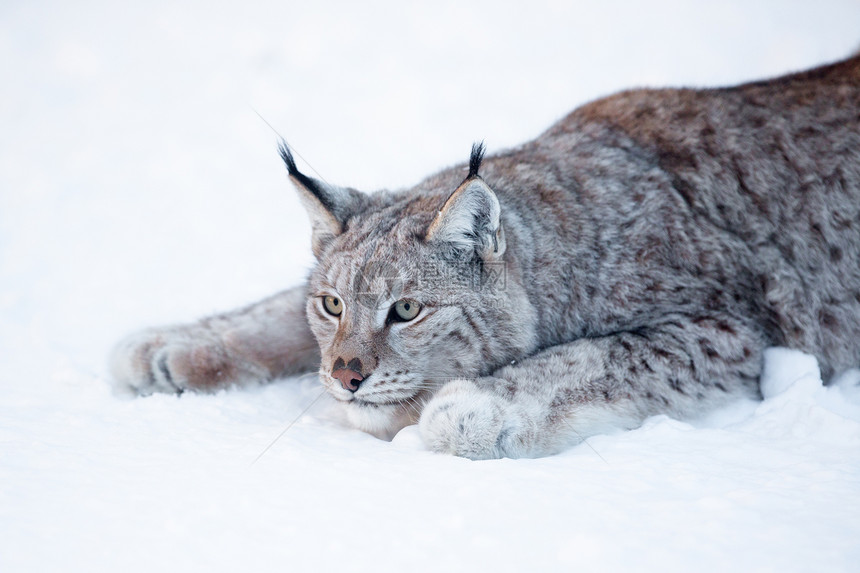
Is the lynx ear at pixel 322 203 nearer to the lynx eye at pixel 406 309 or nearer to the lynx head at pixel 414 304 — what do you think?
the lynx head at pixel 414 304

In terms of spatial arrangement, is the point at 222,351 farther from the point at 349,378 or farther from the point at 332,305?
the point at 349,378

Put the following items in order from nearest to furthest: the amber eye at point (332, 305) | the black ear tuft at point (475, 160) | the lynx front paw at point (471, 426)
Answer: the lynx front paw at point (471, 426) → the black ear tuft at point (475, 160) → the amber eye at point (332, 305)

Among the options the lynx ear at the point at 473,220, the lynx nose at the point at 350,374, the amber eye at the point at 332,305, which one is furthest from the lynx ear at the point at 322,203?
the lynx nose at the point at 350,374

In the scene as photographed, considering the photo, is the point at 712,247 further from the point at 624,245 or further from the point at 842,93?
the point at 842,93

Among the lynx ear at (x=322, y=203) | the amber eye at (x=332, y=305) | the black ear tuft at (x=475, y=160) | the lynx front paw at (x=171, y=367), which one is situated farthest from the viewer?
the lynx front paw at (x=171, y=367)

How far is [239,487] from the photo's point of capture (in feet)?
7.86

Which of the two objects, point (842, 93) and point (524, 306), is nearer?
point (524, 306)

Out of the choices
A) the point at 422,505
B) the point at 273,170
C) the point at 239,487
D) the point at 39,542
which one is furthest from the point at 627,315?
the point at 273,170

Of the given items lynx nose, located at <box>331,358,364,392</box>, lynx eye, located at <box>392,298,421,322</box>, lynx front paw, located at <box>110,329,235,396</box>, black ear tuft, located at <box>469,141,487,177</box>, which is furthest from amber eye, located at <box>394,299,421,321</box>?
lynx front paw, located at <box>110,329,235,396</box>

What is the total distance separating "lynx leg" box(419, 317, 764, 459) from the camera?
2.81m

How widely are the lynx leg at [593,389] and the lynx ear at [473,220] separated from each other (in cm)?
54

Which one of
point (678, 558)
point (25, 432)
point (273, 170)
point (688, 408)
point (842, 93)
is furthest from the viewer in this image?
point (273, 170)

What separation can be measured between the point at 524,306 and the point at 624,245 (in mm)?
622

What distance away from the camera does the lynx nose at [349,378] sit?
115 inches
